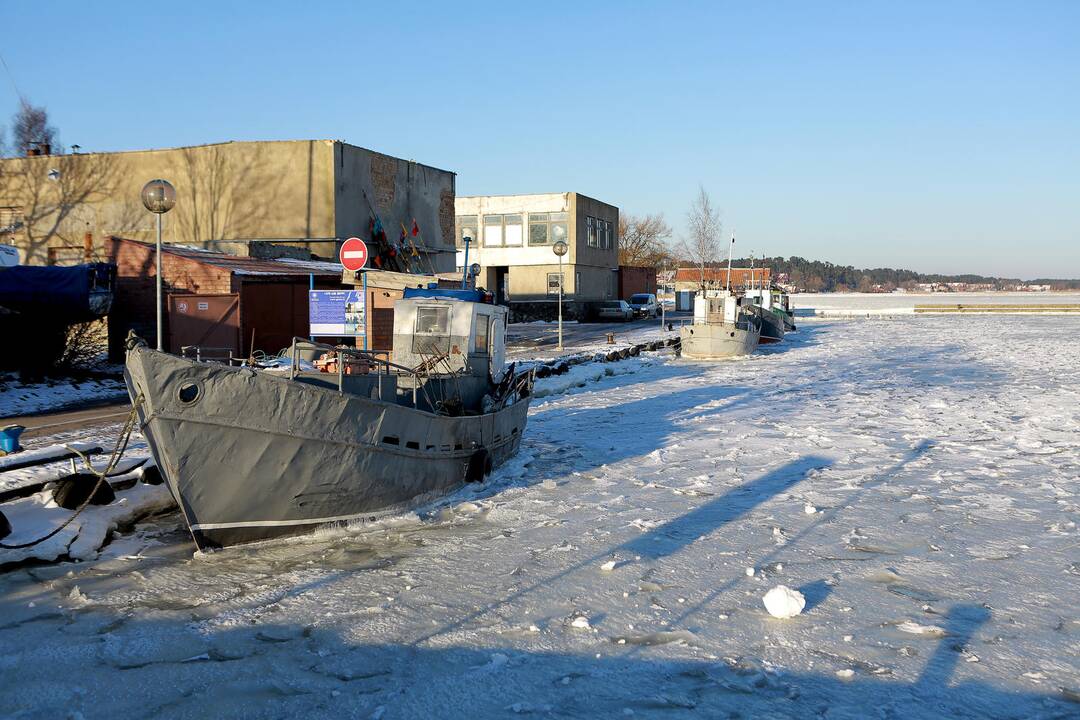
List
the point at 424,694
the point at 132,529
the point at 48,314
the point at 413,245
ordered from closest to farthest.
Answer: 1. the point at 424,694
2. the point at 132,529
3. the point at 48,314
4. the point at 413,245

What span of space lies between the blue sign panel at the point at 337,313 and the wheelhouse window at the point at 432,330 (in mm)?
2152

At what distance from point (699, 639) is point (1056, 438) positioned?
1139 cm

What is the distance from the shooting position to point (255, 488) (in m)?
8.70

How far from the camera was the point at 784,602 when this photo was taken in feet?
23.6

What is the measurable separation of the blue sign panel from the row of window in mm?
Answer: 40778

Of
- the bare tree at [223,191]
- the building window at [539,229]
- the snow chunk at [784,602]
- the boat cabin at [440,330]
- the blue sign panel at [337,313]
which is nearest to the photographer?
the snow chunk at [784,602]

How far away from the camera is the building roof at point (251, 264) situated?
22031 millimetres

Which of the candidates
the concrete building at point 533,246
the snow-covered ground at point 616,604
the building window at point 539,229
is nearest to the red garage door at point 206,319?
the snow-covered ground at point 616,604

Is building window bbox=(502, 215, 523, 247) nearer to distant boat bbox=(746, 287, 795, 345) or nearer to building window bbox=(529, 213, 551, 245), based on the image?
building window bbox=(529, 213, 551, 245)

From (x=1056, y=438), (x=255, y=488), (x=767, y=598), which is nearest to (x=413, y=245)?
(x=1056, y=438)

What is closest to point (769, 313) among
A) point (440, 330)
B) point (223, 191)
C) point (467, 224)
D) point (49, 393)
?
point (467, 224)

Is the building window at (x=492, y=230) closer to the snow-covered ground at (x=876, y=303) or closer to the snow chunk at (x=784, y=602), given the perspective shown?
the snow-covered ground at (x=876, y=303)

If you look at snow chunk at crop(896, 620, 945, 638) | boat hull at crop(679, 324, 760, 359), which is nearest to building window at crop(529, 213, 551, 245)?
boat hull at crop(679, 324, 760, 359)

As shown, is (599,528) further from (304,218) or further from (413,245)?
(413,245)
